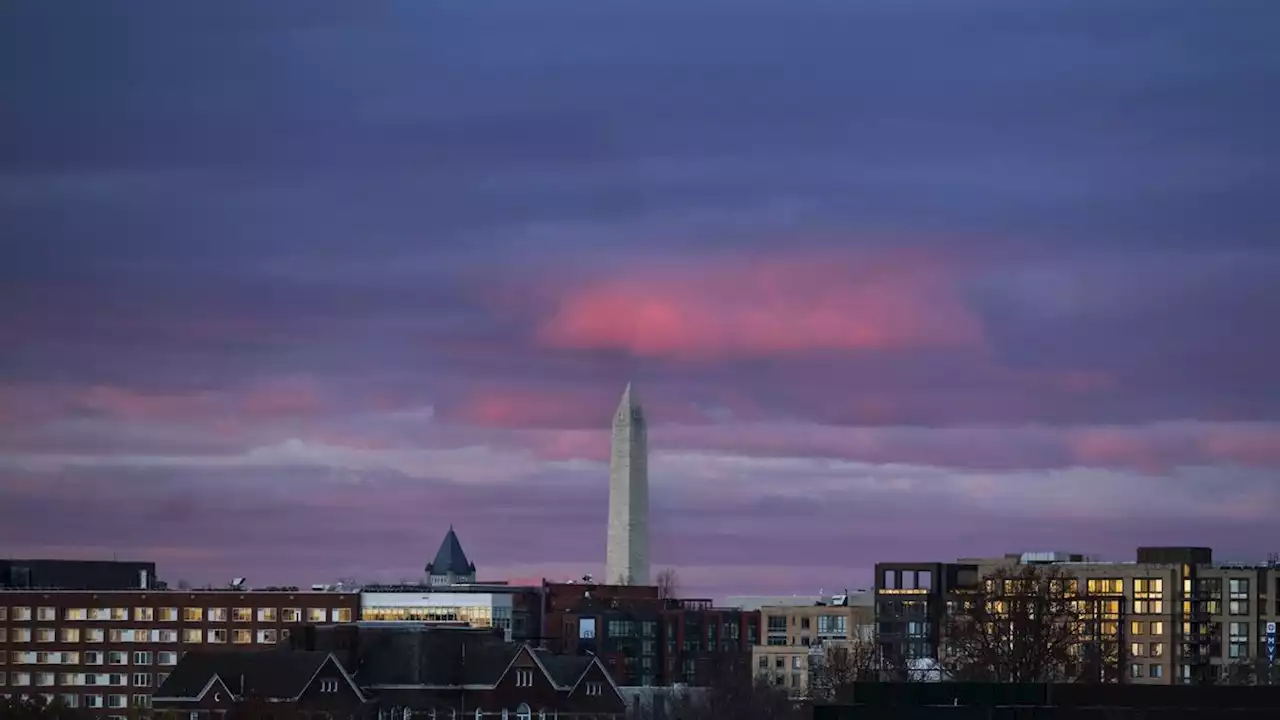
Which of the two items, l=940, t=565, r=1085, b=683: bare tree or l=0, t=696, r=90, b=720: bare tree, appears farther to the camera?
l=0, t=696, r=90, b=720: bare tree

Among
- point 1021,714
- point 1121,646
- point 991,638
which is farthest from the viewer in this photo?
point 1121,646

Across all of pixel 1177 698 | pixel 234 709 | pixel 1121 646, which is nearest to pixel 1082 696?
pixel 1177 698

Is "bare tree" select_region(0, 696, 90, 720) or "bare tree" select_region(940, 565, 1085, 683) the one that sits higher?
"bare tree" select_region(940, 565, 1085, 683)

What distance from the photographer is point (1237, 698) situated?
106312 millimetres

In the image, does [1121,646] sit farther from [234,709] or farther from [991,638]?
[234,709]

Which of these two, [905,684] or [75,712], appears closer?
[905,684]

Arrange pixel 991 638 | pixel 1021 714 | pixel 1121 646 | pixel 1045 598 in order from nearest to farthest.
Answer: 1. pixel 1021 714
2. pixel 1045 598
3. pixel 991 638
4. pixel 1121 646

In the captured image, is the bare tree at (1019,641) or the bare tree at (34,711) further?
the bare tree at (34,711)

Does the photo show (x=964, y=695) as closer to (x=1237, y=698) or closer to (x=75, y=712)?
(x=1237, y=698)

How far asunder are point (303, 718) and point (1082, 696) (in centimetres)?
9949

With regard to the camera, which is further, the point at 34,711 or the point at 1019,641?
the point at 34,711

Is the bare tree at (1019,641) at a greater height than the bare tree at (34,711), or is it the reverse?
the bare tree at (1019,641)

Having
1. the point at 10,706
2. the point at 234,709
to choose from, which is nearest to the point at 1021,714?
the point at 10,706

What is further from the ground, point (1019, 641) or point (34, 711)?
point (1019, 641)
